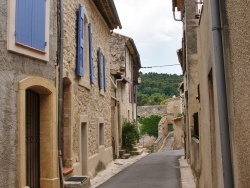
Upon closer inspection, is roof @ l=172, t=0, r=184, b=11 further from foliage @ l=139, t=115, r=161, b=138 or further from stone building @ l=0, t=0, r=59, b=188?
foliage @ l=139, t=115, r=161, b=138

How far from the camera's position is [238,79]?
316 cm

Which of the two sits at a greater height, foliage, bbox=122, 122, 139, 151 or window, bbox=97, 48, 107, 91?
window, bbox=97, 48, 107, 91

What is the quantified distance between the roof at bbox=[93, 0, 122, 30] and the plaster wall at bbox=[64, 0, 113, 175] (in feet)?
0.56

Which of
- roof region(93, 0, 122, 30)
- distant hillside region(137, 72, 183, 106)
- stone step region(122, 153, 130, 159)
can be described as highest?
distant hillside region(137, 72, 183, 106)

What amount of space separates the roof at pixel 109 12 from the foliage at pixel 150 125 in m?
27.1

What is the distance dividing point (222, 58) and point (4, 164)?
3578 mm

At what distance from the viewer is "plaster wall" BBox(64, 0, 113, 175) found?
9462 mm

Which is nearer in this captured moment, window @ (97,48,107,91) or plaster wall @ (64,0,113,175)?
plaster wall @ (64,0,113,175)

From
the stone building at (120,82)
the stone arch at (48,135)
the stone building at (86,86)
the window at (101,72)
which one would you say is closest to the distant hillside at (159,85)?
the stone building at (120,82)

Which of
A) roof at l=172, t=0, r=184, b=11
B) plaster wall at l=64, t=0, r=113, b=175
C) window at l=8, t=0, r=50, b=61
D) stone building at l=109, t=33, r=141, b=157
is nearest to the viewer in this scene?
window at l=8, t=0, r=50, b=61

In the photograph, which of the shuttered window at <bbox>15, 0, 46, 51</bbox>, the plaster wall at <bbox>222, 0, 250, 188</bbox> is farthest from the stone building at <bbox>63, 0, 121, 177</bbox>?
the plaster wall at <bbox>222, 0, 250, 188</bbox>

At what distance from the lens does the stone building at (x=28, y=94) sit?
5668 mm

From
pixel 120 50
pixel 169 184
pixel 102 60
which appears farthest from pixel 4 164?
pixel 120 50

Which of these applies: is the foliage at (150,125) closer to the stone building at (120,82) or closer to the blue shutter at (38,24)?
the stone building at (120,82)
